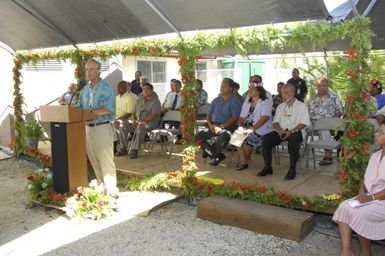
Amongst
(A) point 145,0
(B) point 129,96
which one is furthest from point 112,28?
(B) point 129,96

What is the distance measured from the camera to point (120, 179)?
6266 millimetres

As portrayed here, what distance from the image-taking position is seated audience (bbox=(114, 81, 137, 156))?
25.7 feet

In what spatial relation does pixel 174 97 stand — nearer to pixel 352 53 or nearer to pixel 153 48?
pixel 153 48

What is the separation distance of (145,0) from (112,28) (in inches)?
50.9

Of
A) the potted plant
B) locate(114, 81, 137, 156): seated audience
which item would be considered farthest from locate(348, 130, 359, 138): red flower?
→ the potted plant

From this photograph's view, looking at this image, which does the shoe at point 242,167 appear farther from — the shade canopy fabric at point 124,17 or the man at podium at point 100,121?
the shade canopy fabric at point 124,17

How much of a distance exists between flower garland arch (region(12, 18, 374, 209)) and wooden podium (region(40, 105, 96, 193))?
4.53 feet

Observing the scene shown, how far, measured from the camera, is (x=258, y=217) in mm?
4293

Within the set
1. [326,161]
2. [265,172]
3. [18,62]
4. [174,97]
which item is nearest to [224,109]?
[265,172]

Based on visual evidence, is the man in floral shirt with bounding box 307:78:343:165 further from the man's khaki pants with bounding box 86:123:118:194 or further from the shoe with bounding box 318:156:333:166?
the man's khaki pants with bounding box 86:123:118:194

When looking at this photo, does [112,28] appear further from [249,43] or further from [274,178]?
[274,178]

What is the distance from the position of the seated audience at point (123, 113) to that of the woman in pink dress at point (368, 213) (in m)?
5.05

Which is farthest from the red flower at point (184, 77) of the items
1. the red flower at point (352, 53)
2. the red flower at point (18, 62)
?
the red flower at point (18, 62)

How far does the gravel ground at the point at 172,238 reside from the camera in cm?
389
